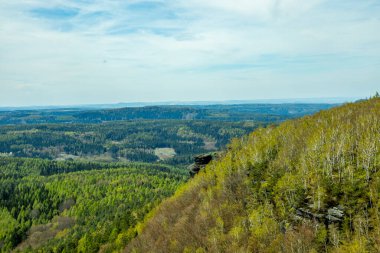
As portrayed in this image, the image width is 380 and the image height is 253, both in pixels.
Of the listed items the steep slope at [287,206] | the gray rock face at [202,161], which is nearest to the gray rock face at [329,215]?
the steep slope at [287,206]

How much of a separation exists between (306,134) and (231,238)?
57486 millimetres

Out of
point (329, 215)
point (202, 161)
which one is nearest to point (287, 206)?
point (329, 215)

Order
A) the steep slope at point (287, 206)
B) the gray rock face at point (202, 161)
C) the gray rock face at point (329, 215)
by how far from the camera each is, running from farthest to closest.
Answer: the gray rock face at point (202, 161)
the gray rock face at point (329, 215)
the steep slope at point (287, 206)

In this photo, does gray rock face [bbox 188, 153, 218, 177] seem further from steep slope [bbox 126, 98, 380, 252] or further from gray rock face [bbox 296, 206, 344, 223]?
gray rock face [bbox 296, 206, 344, 223]

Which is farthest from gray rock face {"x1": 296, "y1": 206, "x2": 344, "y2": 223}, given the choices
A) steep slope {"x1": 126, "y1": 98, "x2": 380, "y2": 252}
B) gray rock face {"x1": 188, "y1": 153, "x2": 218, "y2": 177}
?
gray rock face {"x1": 188, "y1": 153, "x2": 218, "y2": 177}

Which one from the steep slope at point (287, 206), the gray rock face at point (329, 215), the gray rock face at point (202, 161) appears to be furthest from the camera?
the gray rock face at point (202, 161)

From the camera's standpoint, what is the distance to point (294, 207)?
210ft

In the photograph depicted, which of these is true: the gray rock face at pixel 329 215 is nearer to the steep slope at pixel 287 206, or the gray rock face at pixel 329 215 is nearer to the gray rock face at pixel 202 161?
the steep slope at pixel 287 206

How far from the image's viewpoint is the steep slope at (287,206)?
5478cm

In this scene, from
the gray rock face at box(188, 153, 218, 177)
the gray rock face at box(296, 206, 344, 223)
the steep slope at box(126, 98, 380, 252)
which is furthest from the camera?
the gray rock face at box(188, 153, 218, 177)

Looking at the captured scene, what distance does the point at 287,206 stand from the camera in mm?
67188

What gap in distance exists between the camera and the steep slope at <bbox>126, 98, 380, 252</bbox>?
54781mm

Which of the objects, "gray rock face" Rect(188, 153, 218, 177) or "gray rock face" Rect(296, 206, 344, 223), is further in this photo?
"gray rock face" Rect(188, 153, 218, 177)

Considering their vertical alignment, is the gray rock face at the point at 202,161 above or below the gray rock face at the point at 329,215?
below
